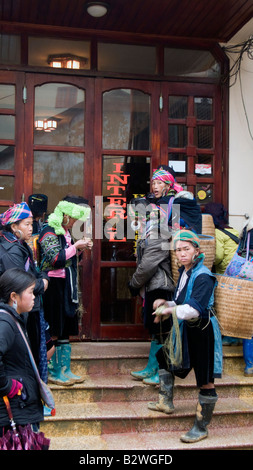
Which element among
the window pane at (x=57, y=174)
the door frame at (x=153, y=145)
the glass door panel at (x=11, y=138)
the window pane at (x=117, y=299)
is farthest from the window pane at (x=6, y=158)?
the window pane at (x=117, y=299)

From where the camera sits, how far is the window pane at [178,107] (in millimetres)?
6898

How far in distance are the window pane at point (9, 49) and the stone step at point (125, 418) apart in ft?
12.7

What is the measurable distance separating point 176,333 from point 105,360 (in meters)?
1.46

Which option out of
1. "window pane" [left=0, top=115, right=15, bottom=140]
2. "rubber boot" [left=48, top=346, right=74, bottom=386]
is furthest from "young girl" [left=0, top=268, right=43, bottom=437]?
"window pane" [left=0, top=115, right=15, bottom=140]

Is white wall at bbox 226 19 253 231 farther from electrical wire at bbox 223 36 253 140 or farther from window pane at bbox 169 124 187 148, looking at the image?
window pane at bbox 169 124 187 148

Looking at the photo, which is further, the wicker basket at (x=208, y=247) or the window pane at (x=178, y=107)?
the window pane at (x=178, y=107)

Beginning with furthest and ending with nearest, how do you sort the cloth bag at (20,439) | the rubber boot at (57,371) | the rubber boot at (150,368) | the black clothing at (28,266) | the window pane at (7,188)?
the window pane at (7,188) < the rubber boot at (150,368) < the rubber boot at (57,371) < the black clothing at (28,266) < the cloth bag at (20,439)

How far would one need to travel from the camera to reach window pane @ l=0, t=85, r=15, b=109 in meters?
6.49

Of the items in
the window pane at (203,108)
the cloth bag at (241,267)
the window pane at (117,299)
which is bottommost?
the window pane at (117,299)

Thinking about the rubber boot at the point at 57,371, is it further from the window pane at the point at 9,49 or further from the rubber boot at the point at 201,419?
the window pane at the point at 9,49

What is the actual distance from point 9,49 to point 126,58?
1.38 m

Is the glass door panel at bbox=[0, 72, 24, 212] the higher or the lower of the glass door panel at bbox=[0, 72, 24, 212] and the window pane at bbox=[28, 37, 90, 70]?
the lower

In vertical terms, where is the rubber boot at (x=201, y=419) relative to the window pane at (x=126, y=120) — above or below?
below

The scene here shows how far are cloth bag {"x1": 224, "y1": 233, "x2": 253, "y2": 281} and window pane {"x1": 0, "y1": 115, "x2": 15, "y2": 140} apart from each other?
2855 mm
